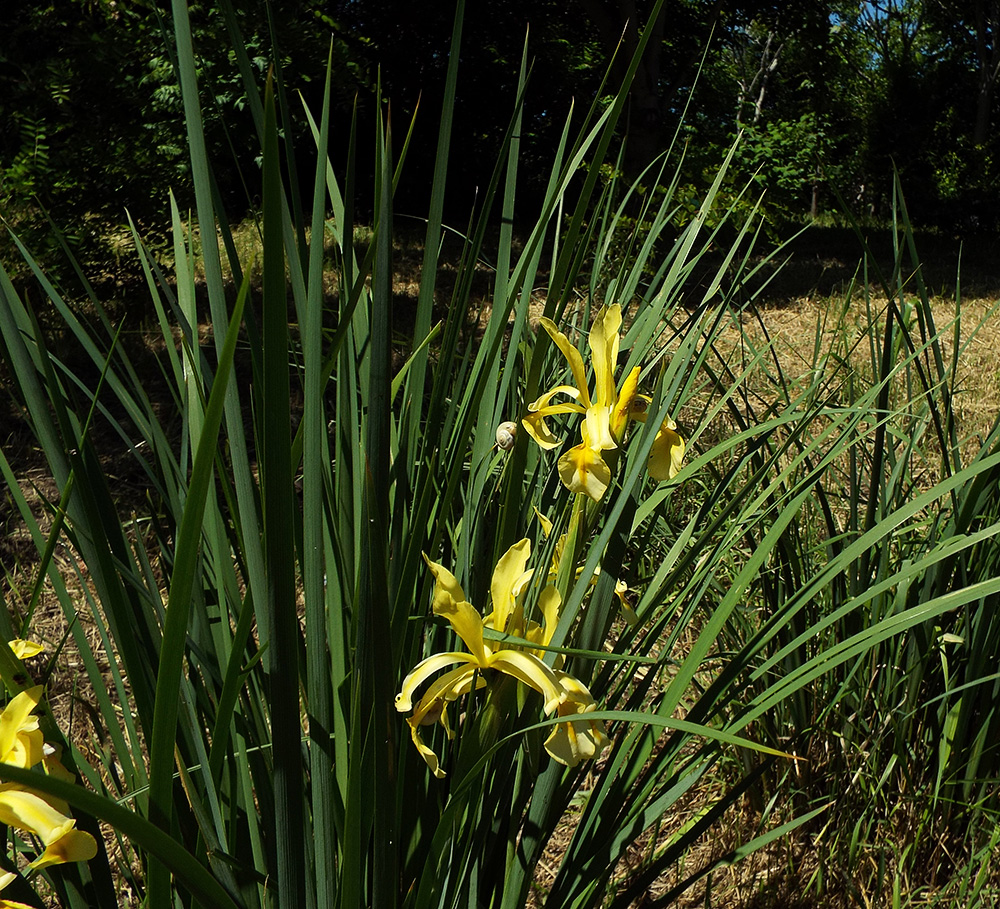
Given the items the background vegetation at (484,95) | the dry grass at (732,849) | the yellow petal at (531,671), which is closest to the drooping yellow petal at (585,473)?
the yellow petal at (531,671)

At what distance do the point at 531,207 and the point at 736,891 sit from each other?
6.99m

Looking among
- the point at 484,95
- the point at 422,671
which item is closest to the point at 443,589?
the point at 422,671

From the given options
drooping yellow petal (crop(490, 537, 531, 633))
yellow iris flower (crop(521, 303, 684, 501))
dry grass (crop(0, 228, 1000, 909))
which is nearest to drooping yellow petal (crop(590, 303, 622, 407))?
yellow iris flower (crop(521, 303, 684, 501))

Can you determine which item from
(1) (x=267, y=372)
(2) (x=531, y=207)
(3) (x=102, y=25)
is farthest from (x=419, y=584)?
(2) (x=531, y=207)

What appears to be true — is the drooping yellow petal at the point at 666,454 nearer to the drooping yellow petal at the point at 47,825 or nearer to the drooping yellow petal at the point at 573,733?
the drooping yellow petal at the point at 573,733

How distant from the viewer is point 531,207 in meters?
7.42

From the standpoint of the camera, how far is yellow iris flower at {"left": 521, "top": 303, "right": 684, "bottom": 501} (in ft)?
1.70

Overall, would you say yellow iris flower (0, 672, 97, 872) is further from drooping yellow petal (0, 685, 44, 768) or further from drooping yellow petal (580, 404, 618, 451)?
drooping yellow petal (580, 404, 618, 451)

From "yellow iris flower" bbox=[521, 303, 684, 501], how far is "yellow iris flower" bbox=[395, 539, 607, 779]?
6 cm

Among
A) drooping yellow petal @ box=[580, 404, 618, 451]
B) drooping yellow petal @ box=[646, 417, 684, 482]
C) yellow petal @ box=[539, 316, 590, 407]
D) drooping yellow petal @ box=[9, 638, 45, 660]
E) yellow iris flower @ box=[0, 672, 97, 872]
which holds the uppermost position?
yellow petal @ box=[539, 316, 590, 407]

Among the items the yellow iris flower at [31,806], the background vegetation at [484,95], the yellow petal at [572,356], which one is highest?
the background vegetation at [484,95]

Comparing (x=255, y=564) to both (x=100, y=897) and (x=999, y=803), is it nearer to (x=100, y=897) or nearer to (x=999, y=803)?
(x=100, y=897)

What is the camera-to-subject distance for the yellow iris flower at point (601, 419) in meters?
0.52

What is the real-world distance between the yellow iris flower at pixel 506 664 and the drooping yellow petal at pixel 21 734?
17 cm
